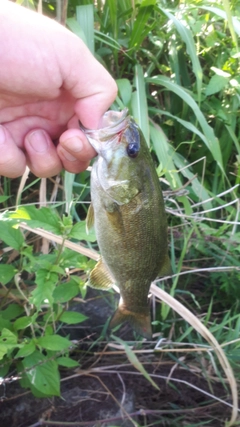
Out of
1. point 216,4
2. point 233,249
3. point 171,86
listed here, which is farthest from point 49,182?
point 216,4

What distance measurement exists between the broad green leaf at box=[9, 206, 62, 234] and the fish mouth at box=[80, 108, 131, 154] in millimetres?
292

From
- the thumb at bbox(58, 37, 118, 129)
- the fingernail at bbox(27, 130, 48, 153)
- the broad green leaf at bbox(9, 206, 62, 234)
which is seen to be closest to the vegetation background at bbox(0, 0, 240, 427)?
the broad green leaf at bbox(9, 206, 62, 234)

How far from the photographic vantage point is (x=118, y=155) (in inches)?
57.5

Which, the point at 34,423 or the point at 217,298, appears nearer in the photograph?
the point at 34,423

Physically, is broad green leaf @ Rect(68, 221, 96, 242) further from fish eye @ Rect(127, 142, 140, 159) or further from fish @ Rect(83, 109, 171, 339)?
fish eye @ Rect(127, 142, 140, 159)

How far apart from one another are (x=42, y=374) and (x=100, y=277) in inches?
18.1

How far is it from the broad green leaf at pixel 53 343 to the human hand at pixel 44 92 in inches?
25.5

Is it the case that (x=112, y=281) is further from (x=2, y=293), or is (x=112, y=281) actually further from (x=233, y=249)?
(x=233, y=249)

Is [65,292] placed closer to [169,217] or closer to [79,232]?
[79,232]

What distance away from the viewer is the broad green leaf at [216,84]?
250 centimetres

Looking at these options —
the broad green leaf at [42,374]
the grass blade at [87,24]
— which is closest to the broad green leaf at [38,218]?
Answer: the broad green leaf at [42,374]

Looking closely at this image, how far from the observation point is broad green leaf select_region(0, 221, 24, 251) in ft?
5.31

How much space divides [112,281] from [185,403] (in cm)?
86

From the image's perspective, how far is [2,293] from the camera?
196cm
